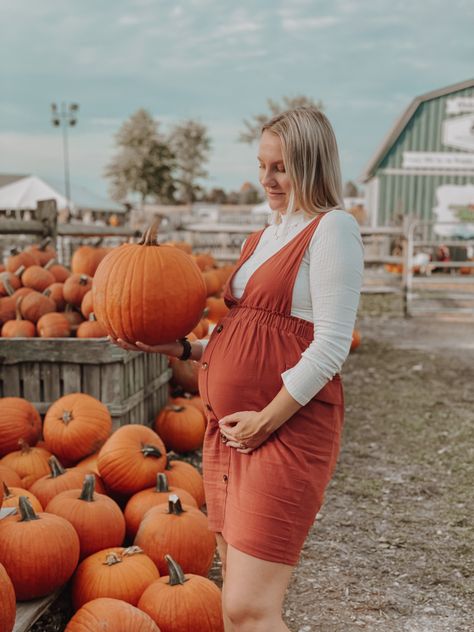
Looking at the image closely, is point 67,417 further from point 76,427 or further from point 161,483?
point 161,483

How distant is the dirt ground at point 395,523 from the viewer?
2.64 metres

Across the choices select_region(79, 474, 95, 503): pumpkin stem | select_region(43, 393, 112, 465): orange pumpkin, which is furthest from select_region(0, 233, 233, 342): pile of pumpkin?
select_region(79, 474, 95, 503): pumpkin stem

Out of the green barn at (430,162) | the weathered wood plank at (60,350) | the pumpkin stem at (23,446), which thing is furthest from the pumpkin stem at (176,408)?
the green barn at (430,162)

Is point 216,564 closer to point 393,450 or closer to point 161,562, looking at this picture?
point 161,562

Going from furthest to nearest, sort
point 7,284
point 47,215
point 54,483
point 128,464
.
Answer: point 47,215
point 7,284
point 128,464
point 54,483

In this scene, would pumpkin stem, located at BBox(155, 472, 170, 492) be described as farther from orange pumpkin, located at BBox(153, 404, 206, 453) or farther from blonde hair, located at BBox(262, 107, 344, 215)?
blonde hair, located at BBox(262, 107, 344, 215)

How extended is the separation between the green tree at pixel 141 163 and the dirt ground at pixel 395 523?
4833 centimetres

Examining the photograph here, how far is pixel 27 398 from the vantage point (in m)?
3.86

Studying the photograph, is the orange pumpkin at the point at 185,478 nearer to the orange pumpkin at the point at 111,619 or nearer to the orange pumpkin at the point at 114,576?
the orange pumpkin at the point at 114,576

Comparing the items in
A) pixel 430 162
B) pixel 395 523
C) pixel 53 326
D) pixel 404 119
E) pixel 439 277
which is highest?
pixel 404 119

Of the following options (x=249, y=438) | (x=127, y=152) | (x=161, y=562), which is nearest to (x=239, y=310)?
(x=249, y=438)

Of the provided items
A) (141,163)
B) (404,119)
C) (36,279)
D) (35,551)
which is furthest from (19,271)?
(141,163)

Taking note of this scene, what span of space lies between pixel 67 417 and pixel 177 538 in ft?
3.43

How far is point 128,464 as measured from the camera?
3.07 meters
